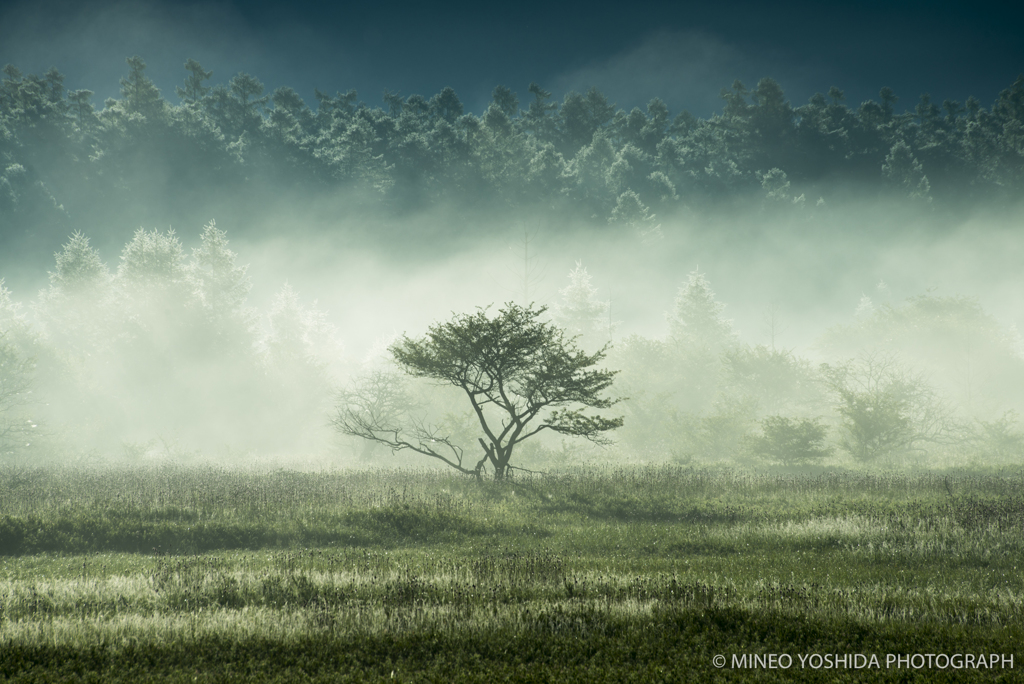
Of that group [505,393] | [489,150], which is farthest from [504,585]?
[489,150]

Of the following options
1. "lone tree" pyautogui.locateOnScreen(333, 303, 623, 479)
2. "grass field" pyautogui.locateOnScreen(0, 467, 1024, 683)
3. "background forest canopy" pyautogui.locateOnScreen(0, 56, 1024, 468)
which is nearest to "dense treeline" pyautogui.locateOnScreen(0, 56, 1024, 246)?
"background forest canopy" pyautogui.locateOnScreen(0, 56, 1024, 468)

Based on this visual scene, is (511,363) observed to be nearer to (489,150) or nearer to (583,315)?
(583,315)

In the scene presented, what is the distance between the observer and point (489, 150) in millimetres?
94938

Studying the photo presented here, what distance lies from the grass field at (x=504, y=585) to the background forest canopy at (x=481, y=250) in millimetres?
17028

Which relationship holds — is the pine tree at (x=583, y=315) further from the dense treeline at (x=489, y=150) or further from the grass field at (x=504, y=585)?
the grass field at (x=504, y=585)

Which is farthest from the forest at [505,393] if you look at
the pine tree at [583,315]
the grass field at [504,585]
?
the pine tree at [583,315]

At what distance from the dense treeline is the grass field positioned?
81.4 m

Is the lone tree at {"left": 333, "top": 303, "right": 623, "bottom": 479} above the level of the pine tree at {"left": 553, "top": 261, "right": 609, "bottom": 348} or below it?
below

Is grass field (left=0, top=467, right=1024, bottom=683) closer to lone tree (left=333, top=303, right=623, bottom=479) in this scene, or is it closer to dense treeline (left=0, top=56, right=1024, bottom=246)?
lone tree (left=333, top=303, right=623, bottom=479)

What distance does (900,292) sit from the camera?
96.9 meters

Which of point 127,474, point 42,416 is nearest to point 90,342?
→ point 42,416

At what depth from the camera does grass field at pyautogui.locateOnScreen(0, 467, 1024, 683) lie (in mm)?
6004

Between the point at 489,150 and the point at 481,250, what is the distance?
20.1 metres

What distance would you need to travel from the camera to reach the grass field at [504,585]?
6.00 m
